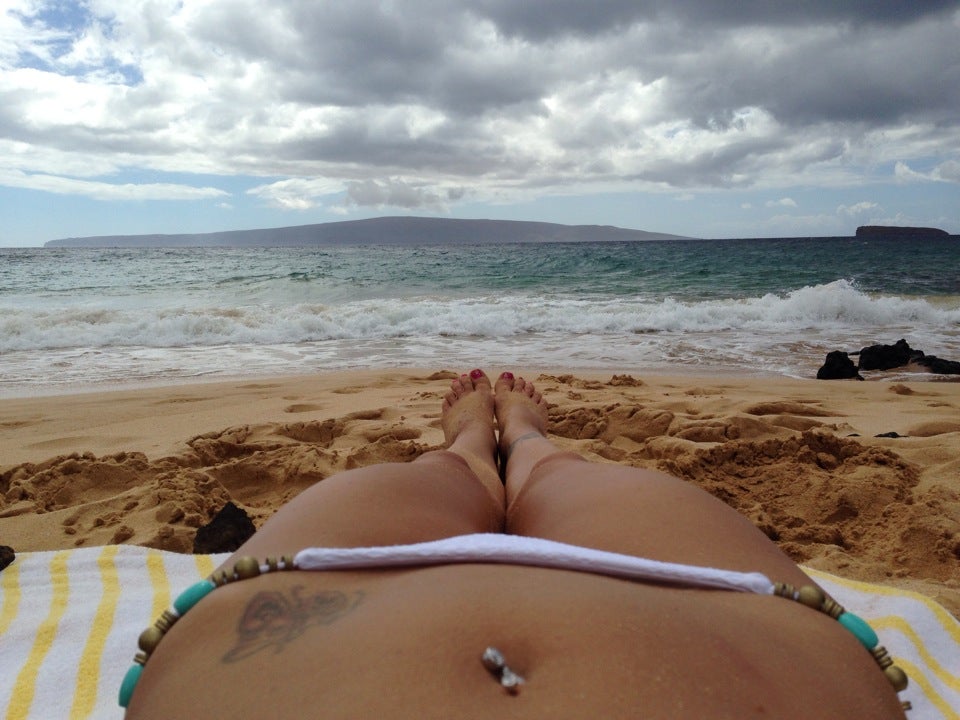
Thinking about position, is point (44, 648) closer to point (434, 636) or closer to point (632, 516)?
point (434, 636)

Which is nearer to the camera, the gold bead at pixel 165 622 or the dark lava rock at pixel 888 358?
the gold bead at pixel 165 622

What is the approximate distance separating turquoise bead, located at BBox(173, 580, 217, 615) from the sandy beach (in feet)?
4.36

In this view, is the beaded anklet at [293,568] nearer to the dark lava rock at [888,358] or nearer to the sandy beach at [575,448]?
the sandy beach at [575,448]

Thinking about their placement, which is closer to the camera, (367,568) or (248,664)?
(248,664)

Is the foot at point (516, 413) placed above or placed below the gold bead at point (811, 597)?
below

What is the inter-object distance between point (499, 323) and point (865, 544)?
6715mm

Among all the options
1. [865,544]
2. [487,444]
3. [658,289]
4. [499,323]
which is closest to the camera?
[865,544]

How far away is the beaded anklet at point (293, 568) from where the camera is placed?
0.84 metres

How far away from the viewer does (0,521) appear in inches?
88.9

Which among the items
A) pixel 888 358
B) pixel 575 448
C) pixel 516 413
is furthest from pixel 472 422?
pixel 888 358

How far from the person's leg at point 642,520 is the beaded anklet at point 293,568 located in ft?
0.23

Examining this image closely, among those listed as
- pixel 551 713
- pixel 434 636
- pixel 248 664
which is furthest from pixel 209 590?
pixel 551 713

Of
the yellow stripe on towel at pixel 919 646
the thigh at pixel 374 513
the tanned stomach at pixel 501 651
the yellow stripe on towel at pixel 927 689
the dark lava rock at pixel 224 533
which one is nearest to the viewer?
the tanned stomach at pixel 501 651

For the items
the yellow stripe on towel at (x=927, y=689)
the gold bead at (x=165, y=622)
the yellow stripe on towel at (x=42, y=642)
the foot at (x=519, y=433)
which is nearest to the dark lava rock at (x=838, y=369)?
the foot at (x=519, y=433)
